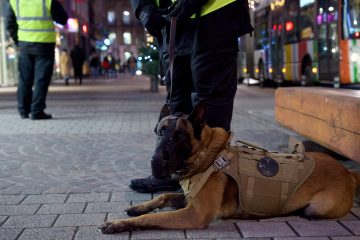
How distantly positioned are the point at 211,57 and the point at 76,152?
8.52 ft

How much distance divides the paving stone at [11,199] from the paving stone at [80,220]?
58 centimetres

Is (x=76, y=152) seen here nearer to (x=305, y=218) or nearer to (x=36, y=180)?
(x=36, y=180)

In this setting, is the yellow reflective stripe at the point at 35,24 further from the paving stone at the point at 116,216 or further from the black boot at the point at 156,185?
the paving stone at the point at 116,216

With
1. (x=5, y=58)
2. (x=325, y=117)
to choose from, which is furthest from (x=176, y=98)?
(x=5, y=58)

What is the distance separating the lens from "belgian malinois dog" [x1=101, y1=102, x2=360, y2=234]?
3293 mm

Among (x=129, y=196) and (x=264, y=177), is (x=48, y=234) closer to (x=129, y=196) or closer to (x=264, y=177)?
(x=129, y=196)

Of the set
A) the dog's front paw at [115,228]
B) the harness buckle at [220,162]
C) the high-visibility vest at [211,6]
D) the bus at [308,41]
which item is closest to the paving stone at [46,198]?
the dog's front paw at [115,228]

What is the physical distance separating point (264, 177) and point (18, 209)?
1678 mm

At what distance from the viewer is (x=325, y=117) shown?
4871 mm

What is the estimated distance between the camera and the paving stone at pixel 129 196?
4.18m

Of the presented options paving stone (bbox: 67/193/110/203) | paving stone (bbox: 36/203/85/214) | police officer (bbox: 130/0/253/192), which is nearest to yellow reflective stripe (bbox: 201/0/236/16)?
police officer (bbox: 130/0/253/192)

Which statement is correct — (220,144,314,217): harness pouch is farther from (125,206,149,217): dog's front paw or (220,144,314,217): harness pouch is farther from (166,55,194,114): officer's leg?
(166,55,194,114): officer's leg

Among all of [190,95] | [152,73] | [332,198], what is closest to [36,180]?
[190,95]

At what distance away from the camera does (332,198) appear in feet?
11.4
